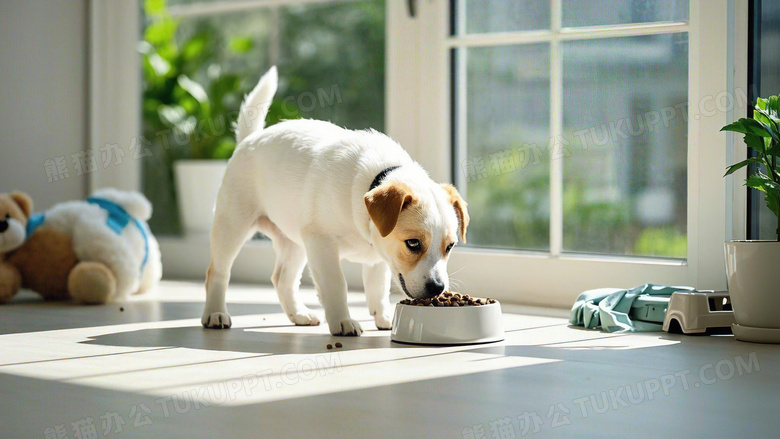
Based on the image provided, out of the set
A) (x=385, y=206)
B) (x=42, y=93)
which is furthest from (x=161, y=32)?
(x=385, y=206)

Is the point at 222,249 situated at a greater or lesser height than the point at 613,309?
greater

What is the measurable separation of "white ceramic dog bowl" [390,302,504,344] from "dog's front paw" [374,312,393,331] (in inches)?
10.5

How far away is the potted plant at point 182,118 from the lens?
4895 millimetres

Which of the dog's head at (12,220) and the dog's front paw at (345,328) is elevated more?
the dog's head at (12,220)

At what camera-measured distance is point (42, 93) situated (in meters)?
4.68

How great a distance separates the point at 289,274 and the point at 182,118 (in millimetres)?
2457

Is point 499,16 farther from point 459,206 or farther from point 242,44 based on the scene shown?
point 242,44

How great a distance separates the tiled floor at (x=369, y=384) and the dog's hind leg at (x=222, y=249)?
0.23ft

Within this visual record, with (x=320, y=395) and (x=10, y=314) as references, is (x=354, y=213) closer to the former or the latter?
(x=320, y=395)

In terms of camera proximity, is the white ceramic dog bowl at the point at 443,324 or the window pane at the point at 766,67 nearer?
the white ceramic dog bowl at the point at 443,324

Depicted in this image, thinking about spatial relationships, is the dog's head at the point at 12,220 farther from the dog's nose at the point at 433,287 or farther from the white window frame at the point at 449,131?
the dog's nose at the point at 433,287

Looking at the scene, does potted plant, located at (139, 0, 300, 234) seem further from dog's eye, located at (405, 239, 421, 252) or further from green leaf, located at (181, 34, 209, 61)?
dog's eye, located at (405, 239, 421, 252)

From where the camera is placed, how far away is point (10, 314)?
10.3 ft

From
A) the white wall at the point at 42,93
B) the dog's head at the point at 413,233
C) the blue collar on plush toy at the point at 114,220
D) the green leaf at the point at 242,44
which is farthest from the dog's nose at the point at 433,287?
the green leaf at the point at 242,44
